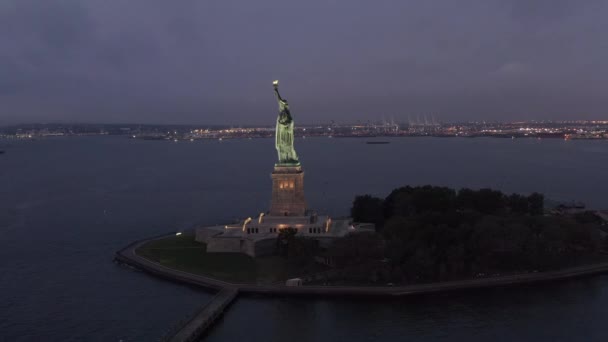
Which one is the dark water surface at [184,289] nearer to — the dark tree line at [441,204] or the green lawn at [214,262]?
the green lawn at [214,262]

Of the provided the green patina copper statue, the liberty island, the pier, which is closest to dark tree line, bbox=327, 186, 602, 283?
the liberty island

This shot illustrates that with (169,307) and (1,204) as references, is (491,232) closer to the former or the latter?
(169,307)

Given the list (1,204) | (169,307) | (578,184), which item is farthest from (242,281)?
(578,184)

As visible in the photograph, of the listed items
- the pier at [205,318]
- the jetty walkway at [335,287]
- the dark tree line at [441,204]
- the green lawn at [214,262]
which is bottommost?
the pier at [205,318]

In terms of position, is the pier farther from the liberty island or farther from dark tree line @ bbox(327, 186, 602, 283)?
dark tree line @ bbox(327, 186, 602, 283)

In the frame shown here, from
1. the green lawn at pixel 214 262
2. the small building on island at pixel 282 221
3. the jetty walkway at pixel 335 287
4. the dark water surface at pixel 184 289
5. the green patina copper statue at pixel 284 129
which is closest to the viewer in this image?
the dark water surface at pixel 184 289

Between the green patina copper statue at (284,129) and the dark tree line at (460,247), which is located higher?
the green patina copper statue at (284,129)

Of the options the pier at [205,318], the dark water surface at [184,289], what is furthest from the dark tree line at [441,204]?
the pier at [205,318]
